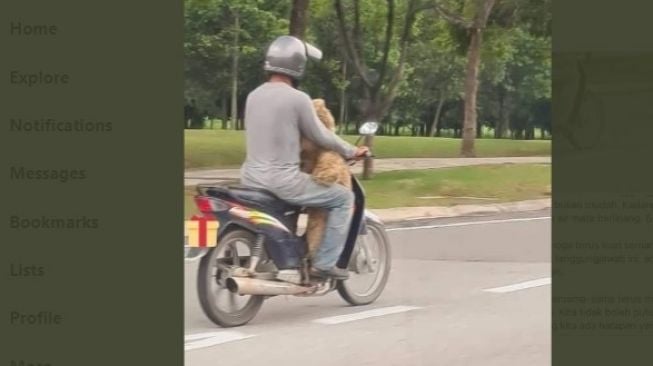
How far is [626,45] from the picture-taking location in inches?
151

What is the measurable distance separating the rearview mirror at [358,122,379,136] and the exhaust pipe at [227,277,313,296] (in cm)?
63

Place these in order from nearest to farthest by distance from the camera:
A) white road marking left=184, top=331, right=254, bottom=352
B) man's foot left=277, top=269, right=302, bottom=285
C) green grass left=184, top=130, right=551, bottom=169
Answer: white road marking left=184, top=331, right=254, bottom=352 < green grass left=184, top=130, right=551, bottom=169 < man's foot left=277, top=269, right=302, bottom=285

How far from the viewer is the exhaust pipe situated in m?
3.70

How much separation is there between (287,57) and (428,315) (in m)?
1.15

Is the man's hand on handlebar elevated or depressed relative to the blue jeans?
elevated

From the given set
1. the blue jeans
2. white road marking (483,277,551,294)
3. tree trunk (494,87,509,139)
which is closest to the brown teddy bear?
the blue jeans

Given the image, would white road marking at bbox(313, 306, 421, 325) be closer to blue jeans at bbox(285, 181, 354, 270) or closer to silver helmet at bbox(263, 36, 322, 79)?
blue jeans at bbox(285, 181, 354, 270)

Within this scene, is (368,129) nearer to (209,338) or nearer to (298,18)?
(298,18)

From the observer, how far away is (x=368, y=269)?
414 cm

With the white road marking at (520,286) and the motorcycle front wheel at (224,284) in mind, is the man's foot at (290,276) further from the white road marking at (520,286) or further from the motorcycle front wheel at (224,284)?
the white road marking at (520,286)
